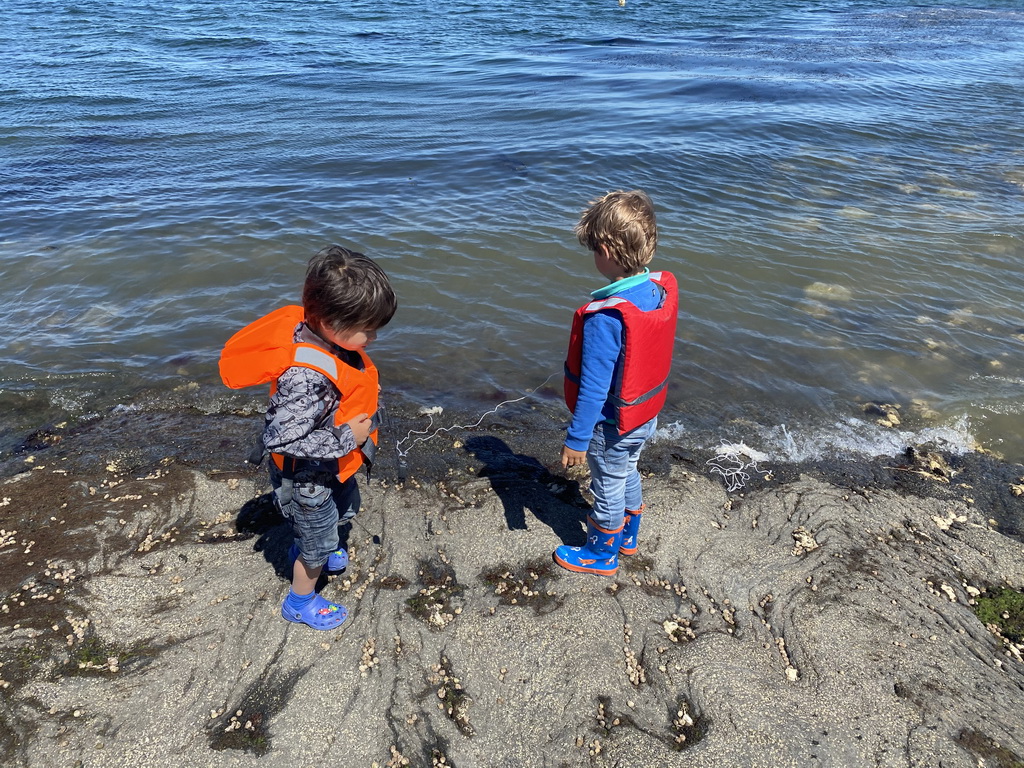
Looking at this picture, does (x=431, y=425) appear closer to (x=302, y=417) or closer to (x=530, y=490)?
(x=530, y=490)

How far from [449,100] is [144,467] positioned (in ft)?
44.7

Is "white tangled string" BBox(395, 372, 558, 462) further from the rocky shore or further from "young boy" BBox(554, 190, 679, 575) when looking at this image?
"young boy" BBox(554, 190, 679, 575)

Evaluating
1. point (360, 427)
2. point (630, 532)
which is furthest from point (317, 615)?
A: point (630, 532)

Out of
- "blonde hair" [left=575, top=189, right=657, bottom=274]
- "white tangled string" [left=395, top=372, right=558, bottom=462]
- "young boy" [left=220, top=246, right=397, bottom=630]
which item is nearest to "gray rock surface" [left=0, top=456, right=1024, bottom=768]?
"white tangled string" [left=395, top=372, right=558, bottom=462]

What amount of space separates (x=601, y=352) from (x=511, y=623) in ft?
5.32

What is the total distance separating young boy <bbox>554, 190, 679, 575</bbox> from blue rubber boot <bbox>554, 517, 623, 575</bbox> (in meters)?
0.13

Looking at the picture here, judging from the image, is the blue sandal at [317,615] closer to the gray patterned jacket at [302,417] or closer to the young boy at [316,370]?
the young boy at [316,370]

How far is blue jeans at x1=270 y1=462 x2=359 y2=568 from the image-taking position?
3273 millimetres

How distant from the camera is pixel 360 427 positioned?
321 centimetres

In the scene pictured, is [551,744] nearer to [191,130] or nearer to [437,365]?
[437,365]

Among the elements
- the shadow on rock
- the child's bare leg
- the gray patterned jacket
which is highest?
the gray patterned jacket

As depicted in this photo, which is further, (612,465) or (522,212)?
(522,212)

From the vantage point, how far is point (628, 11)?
2858cm

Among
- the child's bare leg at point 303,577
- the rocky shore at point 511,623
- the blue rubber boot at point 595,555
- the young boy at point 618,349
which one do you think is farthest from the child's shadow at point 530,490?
the child's bare leg at point 303,577
